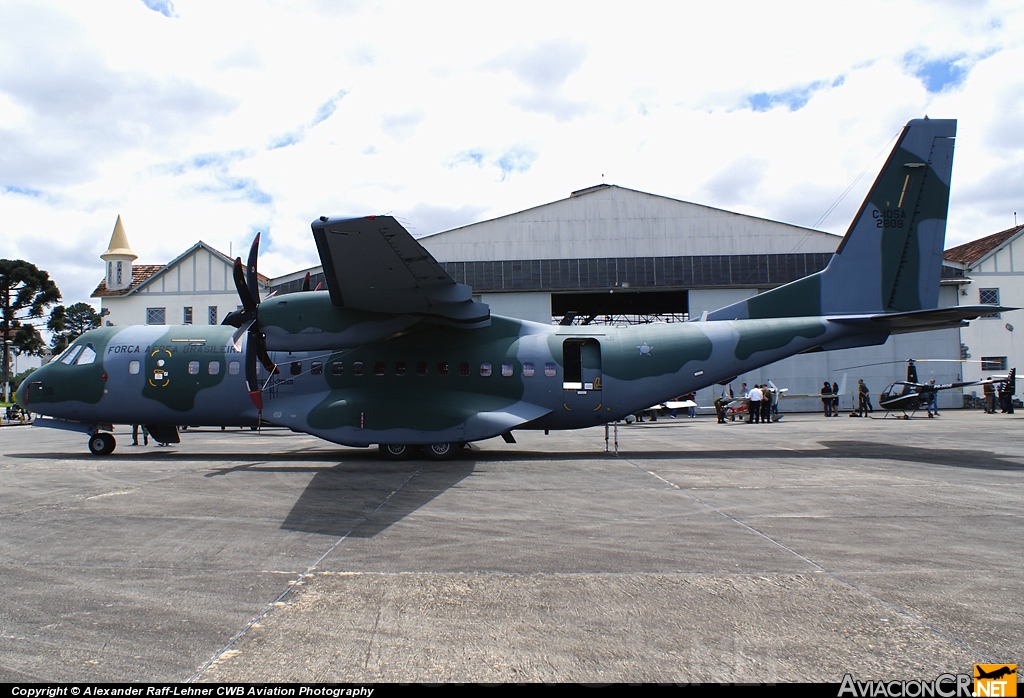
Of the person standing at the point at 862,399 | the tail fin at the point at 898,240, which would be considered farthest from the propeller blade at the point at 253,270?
the person standing at the point at 862,399

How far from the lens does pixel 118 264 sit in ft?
157

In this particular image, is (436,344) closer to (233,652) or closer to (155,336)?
(155,336)

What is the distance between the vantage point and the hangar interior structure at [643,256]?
125 feet

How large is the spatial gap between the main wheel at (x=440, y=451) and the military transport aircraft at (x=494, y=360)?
48mm

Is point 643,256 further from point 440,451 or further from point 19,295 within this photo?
point 19,295

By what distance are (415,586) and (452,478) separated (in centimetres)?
638

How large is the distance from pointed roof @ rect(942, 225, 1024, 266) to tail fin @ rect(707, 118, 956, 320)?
3437cm

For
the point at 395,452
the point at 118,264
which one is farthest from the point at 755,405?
the point at 118,264

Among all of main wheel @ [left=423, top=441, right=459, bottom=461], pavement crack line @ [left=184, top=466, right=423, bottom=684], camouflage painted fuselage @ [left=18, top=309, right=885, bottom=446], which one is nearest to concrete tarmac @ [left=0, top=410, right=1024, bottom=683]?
pavement crack line @ [left=184, top=466, right=423, bottom=684]

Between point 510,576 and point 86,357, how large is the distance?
15.0m

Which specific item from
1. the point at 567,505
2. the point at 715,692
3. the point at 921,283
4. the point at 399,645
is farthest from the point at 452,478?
the point at 921,283

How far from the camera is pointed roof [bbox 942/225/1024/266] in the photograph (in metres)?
43.4

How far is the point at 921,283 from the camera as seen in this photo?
1591 cm

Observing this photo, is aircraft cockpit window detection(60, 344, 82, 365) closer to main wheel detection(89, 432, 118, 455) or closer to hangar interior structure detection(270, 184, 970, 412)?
main wheel detection(89, 432, 118, 455)
